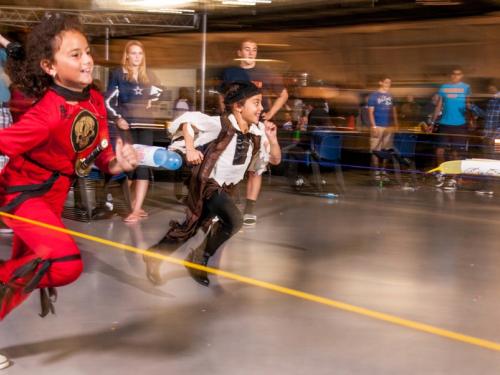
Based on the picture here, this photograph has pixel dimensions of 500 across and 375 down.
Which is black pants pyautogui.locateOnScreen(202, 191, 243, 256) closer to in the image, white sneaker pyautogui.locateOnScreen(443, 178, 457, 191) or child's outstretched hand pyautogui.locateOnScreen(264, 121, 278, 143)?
child's outstretched hand pyautogui.locateOnScreen(264, 121, 278, 143)

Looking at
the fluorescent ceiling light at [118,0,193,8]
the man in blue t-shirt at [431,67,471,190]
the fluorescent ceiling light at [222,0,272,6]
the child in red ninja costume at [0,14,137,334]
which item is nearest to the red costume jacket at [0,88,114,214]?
the child in red ninja costume at [0,14,137,334]

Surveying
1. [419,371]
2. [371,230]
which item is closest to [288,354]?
[419,371]

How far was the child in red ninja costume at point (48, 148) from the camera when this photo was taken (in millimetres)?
3139

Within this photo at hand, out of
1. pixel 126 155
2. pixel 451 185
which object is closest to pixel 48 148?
pixel 126 155

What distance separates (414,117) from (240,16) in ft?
15.5

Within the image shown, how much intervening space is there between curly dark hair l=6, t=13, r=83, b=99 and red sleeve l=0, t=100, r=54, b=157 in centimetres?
19

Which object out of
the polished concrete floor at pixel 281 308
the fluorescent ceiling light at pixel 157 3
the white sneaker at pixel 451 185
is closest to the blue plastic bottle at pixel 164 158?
the polished concrete floor at pixel 281 308

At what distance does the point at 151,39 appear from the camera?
1752 centimetres

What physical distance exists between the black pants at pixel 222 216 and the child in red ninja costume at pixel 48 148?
1.45 m

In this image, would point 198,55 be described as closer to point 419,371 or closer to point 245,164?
point 245,164

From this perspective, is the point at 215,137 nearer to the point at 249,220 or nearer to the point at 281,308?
the point at 281,308

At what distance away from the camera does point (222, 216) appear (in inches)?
189

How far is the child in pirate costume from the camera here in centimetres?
488

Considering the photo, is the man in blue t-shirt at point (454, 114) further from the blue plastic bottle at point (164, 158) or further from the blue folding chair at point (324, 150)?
the blue plastic bottle at point (164, 158)
